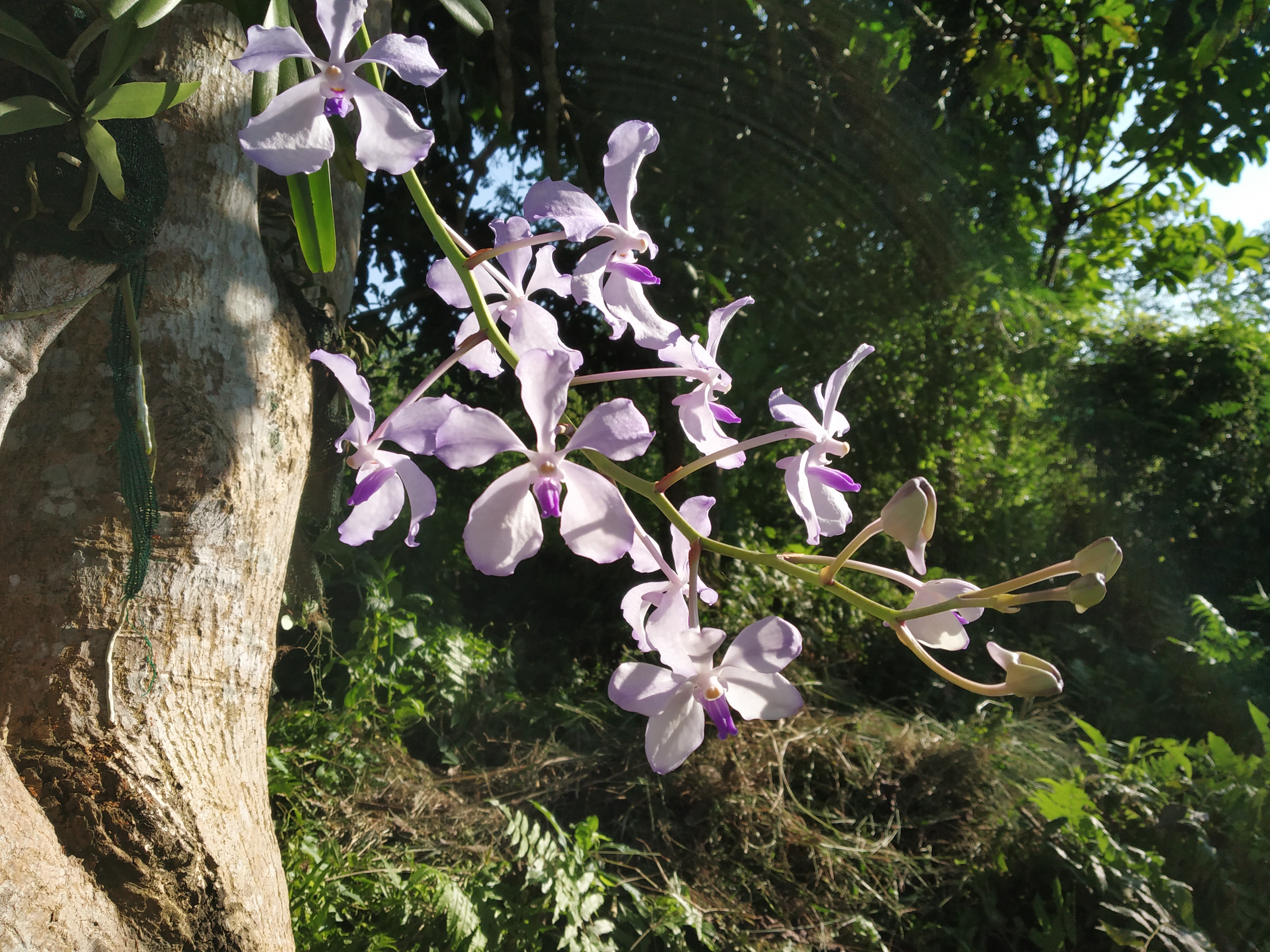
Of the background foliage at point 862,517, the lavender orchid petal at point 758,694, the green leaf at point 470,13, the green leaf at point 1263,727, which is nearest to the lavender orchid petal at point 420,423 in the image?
the lavender orchid petal at point 758,694

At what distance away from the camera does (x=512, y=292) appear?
48cm

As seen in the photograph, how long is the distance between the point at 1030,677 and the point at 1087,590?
52 millimetres

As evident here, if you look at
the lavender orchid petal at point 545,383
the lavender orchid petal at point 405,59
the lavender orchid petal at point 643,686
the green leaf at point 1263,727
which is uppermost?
the lavender orchid petal at point 405,59

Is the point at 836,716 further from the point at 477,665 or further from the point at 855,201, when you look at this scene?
the point at 855,201

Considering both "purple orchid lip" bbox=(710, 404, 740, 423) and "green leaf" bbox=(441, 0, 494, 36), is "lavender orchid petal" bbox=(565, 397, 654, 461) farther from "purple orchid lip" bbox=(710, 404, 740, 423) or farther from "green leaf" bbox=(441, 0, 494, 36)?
"green leaf" bbox=(441, 0, 494, 36)

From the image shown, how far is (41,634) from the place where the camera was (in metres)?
0.68

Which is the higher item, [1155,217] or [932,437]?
[1155,217]

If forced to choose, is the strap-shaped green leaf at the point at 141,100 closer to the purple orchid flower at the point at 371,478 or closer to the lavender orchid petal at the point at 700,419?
the purple orchid flower at the point at 371,478

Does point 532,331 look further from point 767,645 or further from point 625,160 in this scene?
point 767,645

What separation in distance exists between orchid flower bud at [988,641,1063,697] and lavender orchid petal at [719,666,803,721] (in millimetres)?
112

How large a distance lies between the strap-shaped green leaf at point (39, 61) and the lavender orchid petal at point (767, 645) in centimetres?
67

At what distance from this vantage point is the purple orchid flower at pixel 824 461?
48cm

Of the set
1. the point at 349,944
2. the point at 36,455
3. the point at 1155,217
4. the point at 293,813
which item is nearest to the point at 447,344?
the point at 293,813

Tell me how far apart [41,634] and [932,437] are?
3.75 metres
